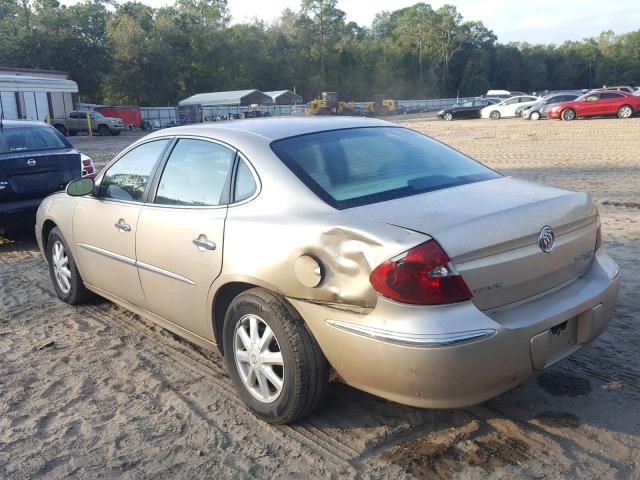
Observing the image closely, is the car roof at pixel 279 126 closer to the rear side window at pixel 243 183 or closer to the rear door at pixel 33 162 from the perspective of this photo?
the rear side window at pixel 243 183

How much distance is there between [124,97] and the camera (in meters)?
66.8

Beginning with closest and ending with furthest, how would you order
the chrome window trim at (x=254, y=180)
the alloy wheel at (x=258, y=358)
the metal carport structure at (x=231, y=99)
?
the alloy wheel at (x=258, y=358) → the chrome window trim at (x=254, y=180) → the metal carport structure at (x=231, y=99)

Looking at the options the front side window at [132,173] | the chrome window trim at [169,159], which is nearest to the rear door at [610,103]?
the front side window at [132,173]

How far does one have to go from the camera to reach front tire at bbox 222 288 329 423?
3.01m

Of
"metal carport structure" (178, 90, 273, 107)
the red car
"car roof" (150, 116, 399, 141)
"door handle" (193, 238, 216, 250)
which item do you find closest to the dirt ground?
"door handle" (193, 238, 216, 250)

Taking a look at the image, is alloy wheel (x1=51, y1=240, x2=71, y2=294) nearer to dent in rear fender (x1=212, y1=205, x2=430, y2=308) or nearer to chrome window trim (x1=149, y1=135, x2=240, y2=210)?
chrome window trim (x1=149, y1=135, x2=240, y2=210)

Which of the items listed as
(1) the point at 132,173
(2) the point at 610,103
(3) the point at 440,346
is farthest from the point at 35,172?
(2) the point at 610,103

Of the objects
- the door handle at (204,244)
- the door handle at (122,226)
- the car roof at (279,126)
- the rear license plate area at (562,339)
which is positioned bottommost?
the rear license plate area at (562,339)

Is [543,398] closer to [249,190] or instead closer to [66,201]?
[249,190]

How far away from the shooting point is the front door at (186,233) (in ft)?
11.4

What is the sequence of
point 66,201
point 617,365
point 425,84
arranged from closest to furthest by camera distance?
1. point 617,365
2. point 66,201
3. point 425,84

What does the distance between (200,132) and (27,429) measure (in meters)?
2.01

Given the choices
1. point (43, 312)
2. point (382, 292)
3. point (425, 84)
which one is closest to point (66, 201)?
point (43, 312)

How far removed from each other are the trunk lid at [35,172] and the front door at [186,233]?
176 inches
